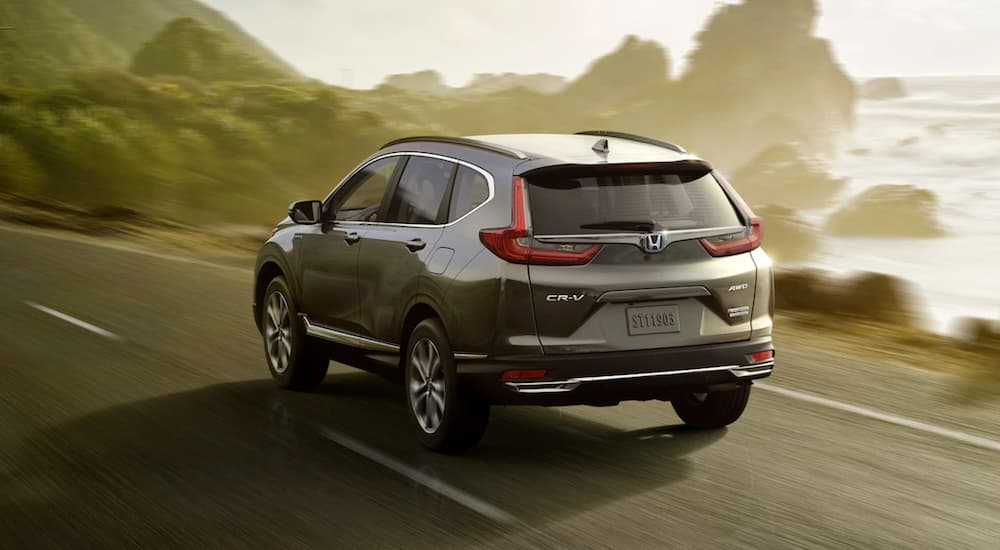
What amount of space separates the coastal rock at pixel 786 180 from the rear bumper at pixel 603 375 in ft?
421

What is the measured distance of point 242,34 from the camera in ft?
566

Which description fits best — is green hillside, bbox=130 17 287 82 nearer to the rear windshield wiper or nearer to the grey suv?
the grey suv

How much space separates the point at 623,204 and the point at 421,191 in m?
1.39

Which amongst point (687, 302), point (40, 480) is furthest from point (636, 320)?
point (40, 480)

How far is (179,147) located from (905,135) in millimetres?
69652

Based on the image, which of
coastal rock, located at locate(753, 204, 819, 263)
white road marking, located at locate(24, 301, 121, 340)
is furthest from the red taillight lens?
coastal rock, located at locate(753, 204, 819, 263)

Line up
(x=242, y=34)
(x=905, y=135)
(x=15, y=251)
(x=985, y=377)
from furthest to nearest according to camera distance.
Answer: (x=242, y=34) < (x=905, y=135) < (x=15, y=251) < (x=985, y=377)

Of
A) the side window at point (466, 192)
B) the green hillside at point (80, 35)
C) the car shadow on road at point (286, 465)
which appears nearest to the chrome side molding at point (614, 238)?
the side window at point (466, 192)

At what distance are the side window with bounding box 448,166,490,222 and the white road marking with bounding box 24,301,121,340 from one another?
17.6ft

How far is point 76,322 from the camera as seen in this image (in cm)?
1227

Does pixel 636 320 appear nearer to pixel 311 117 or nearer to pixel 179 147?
pixel 179 147

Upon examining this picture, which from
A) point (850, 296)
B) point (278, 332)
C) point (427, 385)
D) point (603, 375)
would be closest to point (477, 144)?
point (427, 385)

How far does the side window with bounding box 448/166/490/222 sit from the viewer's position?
6852 millimetres

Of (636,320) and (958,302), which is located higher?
(636,320)
